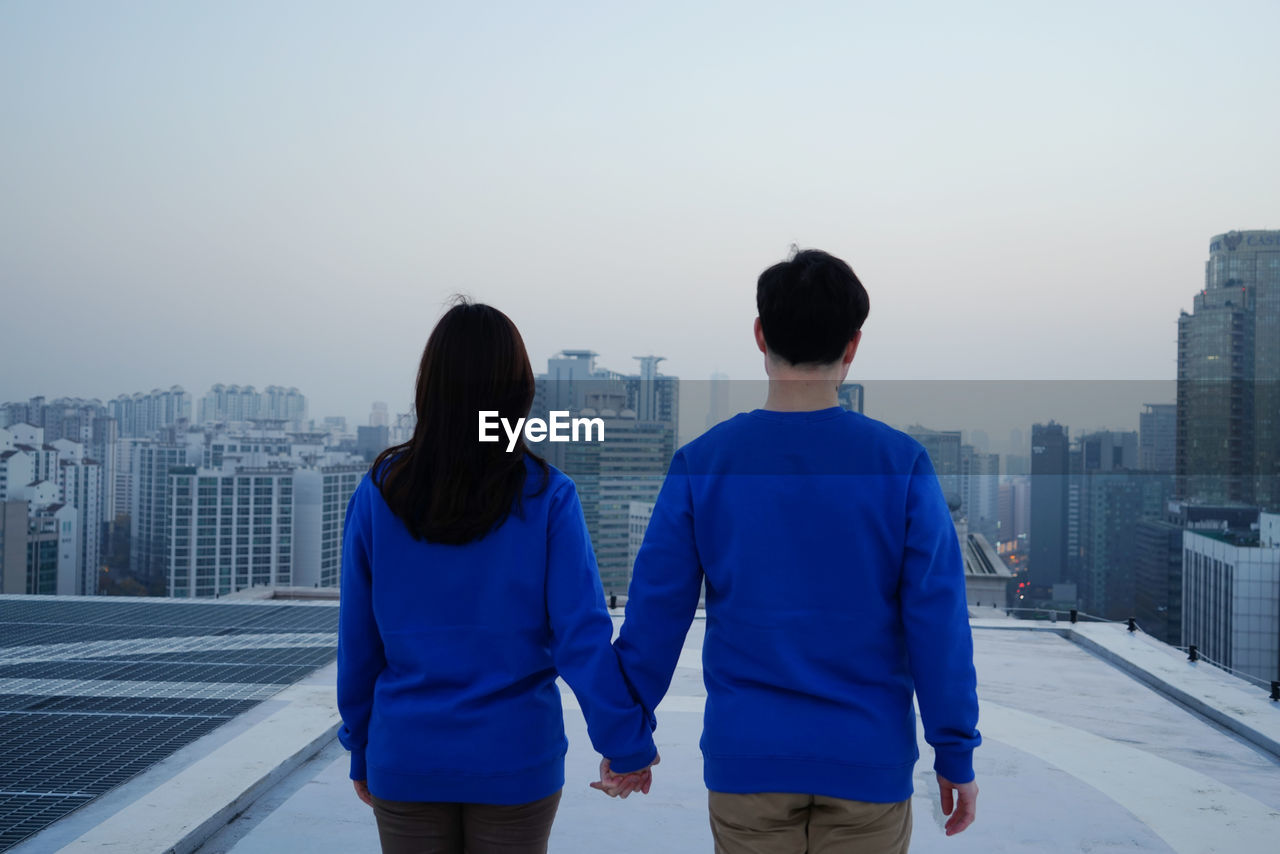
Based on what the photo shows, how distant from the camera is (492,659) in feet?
4.64

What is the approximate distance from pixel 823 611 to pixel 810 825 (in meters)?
0.34

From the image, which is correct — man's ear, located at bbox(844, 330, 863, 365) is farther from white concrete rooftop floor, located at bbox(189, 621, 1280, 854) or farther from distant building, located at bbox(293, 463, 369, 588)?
distant building, located at bbox(293, 463, 369, 588)

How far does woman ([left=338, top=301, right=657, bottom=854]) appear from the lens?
4.61ft

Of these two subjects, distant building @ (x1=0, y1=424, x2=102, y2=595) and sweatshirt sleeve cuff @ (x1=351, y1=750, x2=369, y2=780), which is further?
distant building @ (x1=0, y1=424, x2=102, y2=595)

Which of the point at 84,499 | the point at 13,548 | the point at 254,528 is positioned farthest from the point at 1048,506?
the point at 84,499

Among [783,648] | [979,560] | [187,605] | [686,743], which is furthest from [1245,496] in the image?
[783,648]

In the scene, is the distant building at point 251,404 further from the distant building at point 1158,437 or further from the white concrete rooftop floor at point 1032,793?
the white concrete rooftop floor at point 1032,793

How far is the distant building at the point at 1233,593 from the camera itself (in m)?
17.2

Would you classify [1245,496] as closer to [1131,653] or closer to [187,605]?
[1131,653]

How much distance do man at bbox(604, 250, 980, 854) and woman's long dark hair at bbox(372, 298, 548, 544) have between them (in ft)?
1.12

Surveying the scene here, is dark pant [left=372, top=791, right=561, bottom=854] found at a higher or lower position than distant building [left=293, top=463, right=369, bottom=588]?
higher

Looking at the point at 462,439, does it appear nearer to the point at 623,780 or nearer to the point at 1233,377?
the point at 623,780

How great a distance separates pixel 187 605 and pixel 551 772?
22.8 ft

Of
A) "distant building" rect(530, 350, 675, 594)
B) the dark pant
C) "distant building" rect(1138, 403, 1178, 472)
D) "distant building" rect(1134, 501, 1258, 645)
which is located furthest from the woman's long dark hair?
"distant building" rect(1134, 501, 1258, 645)
